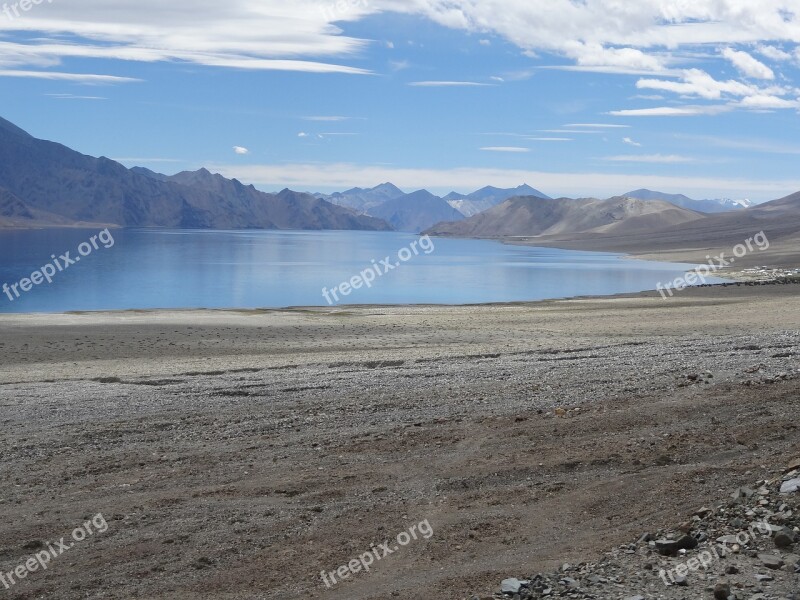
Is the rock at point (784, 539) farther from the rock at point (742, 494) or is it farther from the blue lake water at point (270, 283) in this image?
the blue lake water at point (270, 283)

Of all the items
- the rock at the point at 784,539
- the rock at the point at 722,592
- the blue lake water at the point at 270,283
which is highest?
the rock at the point at 784,539

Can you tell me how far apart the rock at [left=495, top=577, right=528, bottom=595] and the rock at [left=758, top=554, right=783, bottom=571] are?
5.48 ft

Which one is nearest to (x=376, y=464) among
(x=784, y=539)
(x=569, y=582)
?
(x=569, y=582)

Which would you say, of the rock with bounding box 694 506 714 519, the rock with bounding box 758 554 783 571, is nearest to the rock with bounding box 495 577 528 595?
the rock with bounding box 758 554 783 571

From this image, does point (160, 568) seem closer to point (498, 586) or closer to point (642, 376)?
point (498, 586)

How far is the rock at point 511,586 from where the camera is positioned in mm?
6220

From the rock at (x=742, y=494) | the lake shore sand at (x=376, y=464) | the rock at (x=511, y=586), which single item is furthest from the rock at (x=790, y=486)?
the rock at (x=511, y=586)

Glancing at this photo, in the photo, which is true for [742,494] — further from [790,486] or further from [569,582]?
[569,582]

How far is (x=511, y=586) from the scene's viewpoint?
6.27 meters

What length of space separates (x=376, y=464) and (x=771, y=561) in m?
4.84

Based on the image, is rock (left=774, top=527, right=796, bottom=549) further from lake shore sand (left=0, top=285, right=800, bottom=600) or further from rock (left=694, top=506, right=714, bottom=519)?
lake shore sand (left=0, top=285, right=800, bottom=600)

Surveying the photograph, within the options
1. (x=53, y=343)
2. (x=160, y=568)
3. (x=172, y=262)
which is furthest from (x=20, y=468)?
(x=172, y=262)

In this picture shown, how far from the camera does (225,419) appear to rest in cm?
1301

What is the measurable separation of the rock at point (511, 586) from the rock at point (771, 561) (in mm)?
1670
